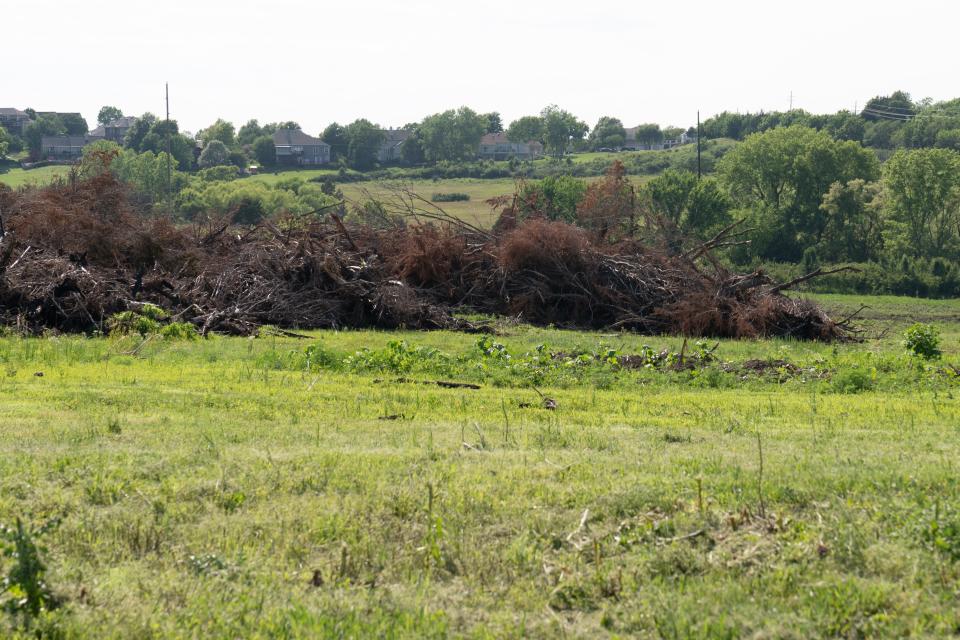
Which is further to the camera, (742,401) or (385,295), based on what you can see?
(385,295)

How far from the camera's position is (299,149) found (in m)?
126

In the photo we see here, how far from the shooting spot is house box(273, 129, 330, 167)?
11993cm

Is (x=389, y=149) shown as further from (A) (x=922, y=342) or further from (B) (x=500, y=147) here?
(A) (x=922, y=342)

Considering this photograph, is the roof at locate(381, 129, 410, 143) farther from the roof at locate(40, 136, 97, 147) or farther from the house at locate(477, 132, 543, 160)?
the roof at locate(40, 136, 97, 147)

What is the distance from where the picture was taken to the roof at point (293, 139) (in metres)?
127

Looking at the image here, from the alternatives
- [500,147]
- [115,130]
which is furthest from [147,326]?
[115,130]

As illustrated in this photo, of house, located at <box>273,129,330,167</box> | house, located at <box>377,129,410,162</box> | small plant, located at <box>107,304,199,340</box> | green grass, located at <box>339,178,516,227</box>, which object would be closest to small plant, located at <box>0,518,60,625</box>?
small plant, located at <box>107,304,199,340</box>

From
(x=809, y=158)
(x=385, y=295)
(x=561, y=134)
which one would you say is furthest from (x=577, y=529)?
(x=561, y=134)

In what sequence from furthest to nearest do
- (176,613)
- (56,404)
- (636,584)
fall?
(56,404), (636,584), (176,613)

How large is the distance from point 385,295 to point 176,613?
16788 mm

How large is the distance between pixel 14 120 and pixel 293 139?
58850 millimetres

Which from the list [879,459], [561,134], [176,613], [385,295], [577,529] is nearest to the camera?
[176,613]

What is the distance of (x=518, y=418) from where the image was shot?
1062 centimetres

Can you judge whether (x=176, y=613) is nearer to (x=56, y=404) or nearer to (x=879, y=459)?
(x=879, y=459)
